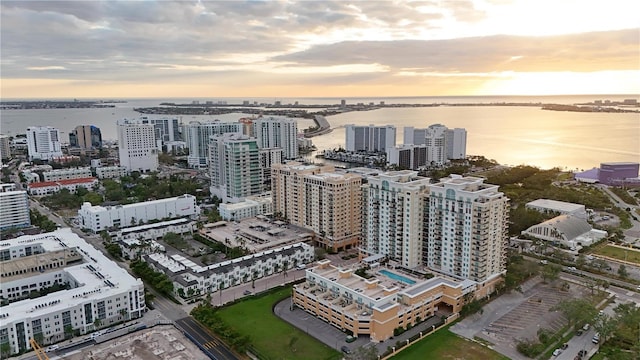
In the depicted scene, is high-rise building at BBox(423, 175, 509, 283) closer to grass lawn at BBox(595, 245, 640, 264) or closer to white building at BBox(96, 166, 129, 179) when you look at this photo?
grass lawn at BBox(595, 245, 640, 264)

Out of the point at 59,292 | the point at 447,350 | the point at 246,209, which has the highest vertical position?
the point at 246,209

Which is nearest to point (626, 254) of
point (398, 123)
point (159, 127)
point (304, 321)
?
point (304, 321)

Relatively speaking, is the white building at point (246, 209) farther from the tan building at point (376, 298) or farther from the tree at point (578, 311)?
the tree at point (578, 311)

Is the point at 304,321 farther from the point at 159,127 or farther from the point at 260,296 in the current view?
the point at 159,127

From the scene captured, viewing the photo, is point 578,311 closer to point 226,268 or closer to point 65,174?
point 226,268

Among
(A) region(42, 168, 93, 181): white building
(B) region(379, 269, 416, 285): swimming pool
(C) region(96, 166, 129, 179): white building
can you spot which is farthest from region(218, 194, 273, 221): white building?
(C) region(96, 166, 129, 179): white building

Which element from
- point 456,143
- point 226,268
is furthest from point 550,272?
point 456,143
